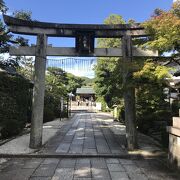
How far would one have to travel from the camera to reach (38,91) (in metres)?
11.1

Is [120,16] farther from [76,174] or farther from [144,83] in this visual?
[76,174]

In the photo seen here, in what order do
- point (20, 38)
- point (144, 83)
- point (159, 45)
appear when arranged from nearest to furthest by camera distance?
1. point (159, 45)
2. point (144, 83)
3. point (20, 38)

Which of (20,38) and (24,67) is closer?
(20,38)

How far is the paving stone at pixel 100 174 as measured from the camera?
7.38 m

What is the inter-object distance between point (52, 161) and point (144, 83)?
3.85 m

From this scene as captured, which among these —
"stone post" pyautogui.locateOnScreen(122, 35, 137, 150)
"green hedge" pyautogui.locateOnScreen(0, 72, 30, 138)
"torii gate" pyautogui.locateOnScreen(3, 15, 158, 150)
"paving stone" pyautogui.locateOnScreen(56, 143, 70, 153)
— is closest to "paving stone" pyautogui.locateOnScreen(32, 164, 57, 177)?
"paving stone" pyautogui.locateOnScreen(56, 143, 70, 153)

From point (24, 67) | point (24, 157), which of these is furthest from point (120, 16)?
point (24, 157)

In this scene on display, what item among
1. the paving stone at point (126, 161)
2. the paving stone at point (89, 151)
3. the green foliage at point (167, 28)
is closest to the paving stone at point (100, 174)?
the paving stone at point (126, 161)

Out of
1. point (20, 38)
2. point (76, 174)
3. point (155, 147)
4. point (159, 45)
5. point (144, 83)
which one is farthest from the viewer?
point (20, 38)

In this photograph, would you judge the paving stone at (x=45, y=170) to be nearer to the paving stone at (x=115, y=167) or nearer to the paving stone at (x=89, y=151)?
the paving stone at (x=115, y=167)

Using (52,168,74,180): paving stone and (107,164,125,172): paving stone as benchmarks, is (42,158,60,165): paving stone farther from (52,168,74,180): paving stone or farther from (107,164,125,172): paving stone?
(107,164,125,172): paving stone

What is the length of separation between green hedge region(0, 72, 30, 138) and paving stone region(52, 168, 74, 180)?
6234mm

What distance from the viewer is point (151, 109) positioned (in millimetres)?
16016

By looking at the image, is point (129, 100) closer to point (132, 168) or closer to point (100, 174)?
point (132, 168)
